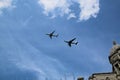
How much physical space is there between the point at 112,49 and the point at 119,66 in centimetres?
688

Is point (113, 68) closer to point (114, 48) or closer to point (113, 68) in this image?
point (113, 68)

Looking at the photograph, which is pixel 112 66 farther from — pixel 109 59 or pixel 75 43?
pixel 75 43

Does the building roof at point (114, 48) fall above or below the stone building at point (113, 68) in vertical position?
above

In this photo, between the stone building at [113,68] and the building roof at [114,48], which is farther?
the building roof at [114,48]

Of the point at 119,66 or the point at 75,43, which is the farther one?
the point at 119,66

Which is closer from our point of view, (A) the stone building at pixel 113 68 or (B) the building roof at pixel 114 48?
(A) the stone building at pixel 113 68

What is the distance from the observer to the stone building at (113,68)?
6631 cm

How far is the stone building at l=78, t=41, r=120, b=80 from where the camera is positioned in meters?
66.3

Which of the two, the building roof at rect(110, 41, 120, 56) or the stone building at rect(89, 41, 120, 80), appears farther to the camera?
the building roof at rect(110, 41, 120, 56)

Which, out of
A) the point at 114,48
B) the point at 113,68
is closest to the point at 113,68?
the point at 113,68

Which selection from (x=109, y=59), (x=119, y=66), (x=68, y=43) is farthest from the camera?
(x=109, y=59)

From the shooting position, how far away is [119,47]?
2771 inches

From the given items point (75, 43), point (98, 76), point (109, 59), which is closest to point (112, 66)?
point (109, 59)

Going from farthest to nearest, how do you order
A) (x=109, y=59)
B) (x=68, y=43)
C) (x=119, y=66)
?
(x=109, y=59), (x=119, y=66), (x=68, y=43)
